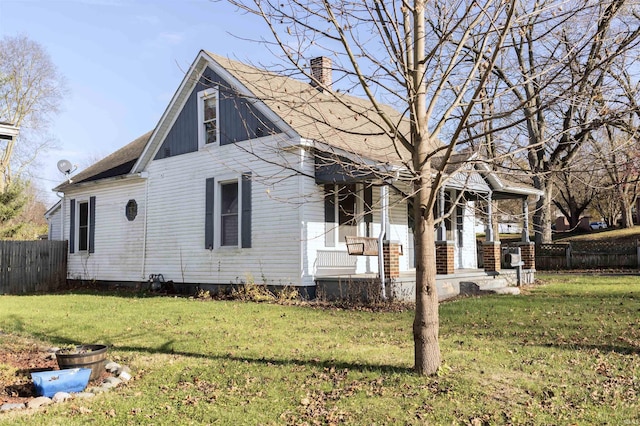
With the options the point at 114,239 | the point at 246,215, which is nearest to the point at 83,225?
the point at 114,239

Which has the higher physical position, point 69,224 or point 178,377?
point 69,224

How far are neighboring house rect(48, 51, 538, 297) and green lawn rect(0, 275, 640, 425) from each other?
243 cm

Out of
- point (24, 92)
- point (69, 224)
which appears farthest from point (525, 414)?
point (24, 92)

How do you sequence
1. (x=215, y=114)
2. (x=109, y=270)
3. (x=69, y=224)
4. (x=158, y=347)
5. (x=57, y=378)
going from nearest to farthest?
(x=57, y=378)
(x=158, y=347)
(x=215, y=114)
(x=109, y=270)
(x=69, y=224)

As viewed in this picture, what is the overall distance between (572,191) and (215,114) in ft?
126

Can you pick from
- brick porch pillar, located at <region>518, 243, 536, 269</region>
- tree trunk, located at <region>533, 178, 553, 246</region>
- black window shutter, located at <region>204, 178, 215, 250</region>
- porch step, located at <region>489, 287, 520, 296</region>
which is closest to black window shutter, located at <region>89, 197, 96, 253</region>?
black window shutter, located at <region>204, 178, 215, 250</region>

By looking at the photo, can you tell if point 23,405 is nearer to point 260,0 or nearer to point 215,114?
point 260,0

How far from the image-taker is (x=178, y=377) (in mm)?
5918

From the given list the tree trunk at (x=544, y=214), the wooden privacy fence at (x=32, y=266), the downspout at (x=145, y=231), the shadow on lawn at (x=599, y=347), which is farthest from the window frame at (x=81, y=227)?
the shadow on lawn at (x=599, y=347)

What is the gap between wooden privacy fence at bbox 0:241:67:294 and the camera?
17.4 meters

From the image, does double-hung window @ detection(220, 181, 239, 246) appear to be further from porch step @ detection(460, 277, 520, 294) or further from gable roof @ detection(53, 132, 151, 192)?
porch step @ detection(460, 277, 520, 294)

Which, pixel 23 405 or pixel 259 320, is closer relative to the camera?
pixel 23 405

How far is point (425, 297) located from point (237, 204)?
9306 mm

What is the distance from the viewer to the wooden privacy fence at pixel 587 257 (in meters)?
23.7
